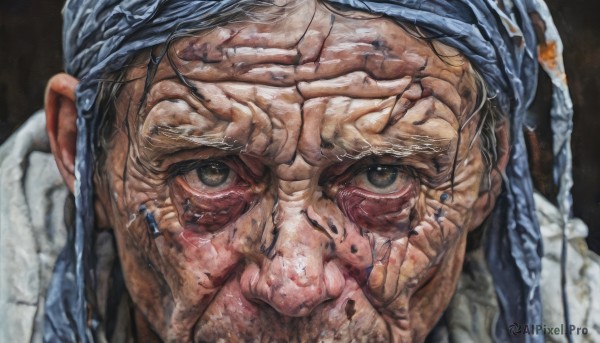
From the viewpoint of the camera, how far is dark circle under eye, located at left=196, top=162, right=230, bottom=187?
233 centimetres

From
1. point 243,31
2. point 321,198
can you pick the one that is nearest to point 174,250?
point 321,198

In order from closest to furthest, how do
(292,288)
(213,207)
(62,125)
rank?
1. (292,288)
2. (213,207)
3. (62,125)

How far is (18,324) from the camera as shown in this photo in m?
2.56

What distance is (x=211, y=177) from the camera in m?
2.33

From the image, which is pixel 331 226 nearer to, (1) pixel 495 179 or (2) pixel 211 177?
(2) pixel 211 177

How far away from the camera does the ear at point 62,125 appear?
2.49 meters

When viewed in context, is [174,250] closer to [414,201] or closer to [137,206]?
[137,206]

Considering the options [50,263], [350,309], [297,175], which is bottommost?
[50,263]

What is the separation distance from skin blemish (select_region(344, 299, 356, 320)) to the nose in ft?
0.14

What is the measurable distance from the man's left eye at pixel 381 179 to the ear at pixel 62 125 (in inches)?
24.5

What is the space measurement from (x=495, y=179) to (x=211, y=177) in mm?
616

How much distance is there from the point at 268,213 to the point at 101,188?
0.42 meters

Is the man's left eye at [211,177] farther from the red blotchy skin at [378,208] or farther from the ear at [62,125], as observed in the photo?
the ear at [62,125]

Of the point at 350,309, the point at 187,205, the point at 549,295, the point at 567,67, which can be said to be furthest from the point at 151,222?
the point at 567,67
